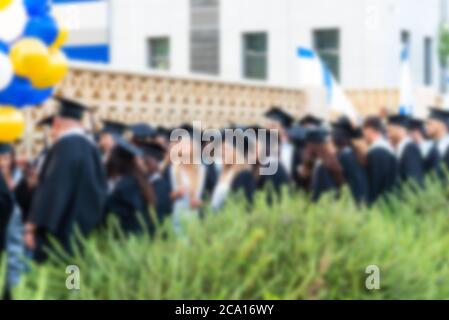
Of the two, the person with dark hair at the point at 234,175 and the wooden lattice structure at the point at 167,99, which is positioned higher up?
the wooden lattice structure at the point at 167,99

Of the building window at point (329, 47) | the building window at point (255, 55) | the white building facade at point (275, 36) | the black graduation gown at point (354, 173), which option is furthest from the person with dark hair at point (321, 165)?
the building window at point (255, 55)

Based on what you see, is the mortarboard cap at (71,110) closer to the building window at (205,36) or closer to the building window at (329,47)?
the building window at (329,47)

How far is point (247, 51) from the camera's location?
947 inches

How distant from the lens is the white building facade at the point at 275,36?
21.9m

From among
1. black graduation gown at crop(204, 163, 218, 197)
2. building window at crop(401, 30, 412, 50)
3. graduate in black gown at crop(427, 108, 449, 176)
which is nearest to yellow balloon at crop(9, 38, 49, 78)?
black graduation gown at crop(204, 163, 218, 197)

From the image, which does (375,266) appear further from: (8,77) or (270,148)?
(270,148)

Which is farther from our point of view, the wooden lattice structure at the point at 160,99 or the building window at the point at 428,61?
the building window at the point at 428,61

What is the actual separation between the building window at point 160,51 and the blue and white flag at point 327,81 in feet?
46.0

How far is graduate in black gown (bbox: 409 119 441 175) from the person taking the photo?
892cm

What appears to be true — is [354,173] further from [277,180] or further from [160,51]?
[160,51]

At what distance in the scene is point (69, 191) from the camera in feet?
18.0

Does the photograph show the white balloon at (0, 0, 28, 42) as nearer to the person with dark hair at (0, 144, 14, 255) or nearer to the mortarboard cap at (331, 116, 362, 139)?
the person with dark hair at (0, 144, 14, 255)

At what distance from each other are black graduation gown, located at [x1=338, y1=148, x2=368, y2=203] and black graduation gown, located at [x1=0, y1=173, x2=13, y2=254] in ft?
11.3

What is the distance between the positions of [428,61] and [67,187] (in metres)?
21.7
